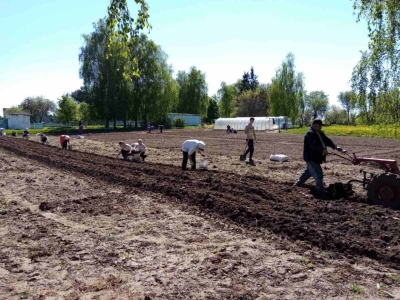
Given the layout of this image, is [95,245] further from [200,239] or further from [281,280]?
[281,280]

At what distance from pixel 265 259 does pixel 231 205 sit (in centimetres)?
289

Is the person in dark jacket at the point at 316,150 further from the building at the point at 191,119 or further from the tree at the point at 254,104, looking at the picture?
the tree at the point at 254,104

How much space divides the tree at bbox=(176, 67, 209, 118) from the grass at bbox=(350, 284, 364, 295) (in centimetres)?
7760

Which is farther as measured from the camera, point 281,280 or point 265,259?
point 265,259

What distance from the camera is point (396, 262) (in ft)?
17.8

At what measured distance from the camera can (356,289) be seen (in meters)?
4.63

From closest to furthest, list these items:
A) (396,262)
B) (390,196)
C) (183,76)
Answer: (396,262) < (390,196) < (183,76)

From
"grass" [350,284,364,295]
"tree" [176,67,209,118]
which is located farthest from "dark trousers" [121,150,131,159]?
"tree" [176,67,209,118]

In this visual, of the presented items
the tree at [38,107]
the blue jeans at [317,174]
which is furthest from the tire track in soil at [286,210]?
the tree at [38,107]

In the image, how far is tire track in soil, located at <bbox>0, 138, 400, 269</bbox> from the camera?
614cm

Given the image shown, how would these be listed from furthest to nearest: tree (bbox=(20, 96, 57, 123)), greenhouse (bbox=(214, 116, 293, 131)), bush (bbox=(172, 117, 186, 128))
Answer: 1. tree (bbox=(20, 96, 57, 123))
2. bush (bbox=(172, 117, 186, 128))
3. greenhouse (bbox=(214, 116, 293, 131))

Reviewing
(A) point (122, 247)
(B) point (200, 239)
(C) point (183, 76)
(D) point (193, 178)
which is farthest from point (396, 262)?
(C) point (183, 76)

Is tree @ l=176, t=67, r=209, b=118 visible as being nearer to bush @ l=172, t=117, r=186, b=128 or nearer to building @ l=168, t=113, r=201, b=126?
building @ l=168, t=113, r=201, b=126

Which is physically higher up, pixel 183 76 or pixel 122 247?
pixel 183 76
